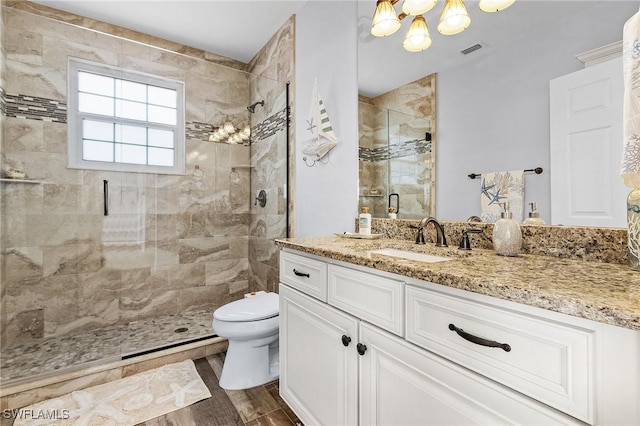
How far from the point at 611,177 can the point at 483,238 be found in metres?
0.43

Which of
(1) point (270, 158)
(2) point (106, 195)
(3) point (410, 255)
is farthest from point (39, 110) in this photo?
(3) point (410, 255)

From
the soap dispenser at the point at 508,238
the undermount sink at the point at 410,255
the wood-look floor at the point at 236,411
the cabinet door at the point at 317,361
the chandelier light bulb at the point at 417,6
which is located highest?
the chandelier light bulb at the point at 417,6

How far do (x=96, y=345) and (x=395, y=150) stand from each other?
2.44 m

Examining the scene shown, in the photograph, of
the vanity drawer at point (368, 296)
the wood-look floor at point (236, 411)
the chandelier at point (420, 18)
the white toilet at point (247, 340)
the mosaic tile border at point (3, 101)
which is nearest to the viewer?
the vanity drawer at point (368, 296)

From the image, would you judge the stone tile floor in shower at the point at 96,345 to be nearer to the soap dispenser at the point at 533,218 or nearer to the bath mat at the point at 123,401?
the bath mat at the point at 123,401

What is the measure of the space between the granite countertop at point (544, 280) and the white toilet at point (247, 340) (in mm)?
927

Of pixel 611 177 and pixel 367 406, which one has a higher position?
pixel 611 177

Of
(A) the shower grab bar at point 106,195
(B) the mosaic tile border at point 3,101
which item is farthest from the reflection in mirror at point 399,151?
(B) the mosaic tile border at point 3,101

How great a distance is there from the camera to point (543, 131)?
1067 mm

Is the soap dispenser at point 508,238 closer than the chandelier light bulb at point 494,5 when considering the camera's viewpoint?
Yes

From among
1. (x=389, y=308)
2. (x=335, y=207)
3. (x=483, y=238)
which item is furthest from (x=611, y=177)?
(x=335, y=207)

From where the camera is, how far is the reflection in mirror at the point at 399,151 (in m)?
1.46

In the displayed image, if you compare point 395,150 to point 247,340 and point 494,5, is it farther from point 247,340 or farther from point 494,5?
point 247,340

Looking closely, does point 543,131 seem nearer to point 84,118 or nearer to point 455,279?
point 455,279
